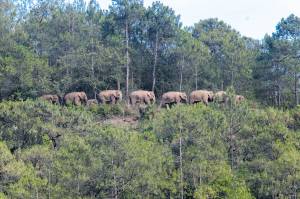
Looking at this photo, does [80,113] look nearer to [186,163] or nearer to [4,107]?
[4,107]

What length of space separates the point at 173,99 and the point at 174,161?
793 inches

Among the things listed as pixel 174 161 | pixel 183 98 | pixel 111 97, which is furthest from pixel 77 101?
pixel 174 161

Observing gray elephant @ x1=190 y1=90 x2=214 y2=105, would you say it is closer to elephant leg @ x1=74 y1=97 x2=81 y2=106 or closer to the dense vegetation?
the dense vegetation

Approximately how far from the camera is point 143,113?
54.9 meters

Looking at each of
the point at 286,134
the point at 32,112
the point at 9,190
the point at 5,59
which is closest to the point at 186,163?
the point at 286,134

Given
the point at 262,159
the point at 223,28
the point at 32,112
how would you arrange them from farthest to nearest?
the point at 223,28 → the point at 32,112 → the point at 262,159

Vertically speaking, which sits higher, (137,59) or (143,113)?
(137,59)

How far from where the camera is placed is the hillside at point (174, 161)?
36.3 metres

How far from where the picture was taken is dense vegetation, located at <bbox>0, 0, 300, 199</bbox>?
36.8 m

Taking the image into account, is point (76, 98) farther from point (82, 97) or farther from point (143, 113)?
point (143, 113)

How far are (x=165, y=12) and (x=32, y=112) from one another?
73.6ft

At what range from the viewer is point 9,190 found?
3603 cm

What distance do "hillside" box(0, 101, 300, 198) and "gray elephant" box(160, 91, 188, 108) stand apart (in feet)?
48.4

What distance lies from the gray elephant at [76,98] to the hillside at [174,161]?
14981 millimetres
